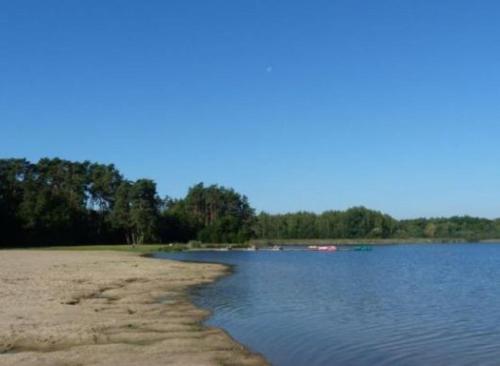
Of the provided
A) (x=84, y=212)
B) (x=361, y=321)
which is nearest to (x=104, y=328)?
(x=361, y=321)

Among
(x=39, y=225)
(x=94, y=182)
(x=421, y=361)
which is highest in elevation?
(x=94, y=182)

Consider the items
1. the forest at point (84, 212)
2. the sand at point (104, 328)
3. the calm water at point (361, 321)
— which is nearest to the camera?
the sand at point (104, 328)

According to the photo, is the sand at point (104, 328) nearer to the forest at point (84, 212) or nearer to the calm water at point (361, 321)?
the calm water at point (361, 321)

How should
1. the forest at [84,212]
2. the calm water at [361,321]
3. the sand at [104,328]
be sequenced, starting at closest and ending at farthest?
the sand at [104,328]
the calm water at [361,321]
the forest at [84,212]

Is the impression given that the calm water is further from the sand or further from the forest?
the forest

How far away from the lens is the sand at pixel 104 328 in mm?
17828

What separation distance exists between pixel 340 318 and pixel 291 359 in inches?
376

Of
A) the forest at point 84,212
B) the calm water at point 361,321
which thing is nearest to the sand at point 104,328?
the calm water at point 361,321

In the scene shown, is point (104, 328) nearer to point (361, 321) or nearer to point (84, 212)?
point (361, 321)

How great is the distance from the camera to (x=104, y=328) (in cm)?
2288

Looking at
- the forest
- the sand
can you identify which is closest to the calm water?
the sand

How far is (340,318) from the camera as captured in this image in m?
29.1

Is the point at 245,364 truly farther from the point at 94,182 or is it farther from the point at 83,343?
the point at 94,182

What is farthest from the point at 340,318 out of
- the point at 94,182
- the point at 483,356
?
the point at 94,182
